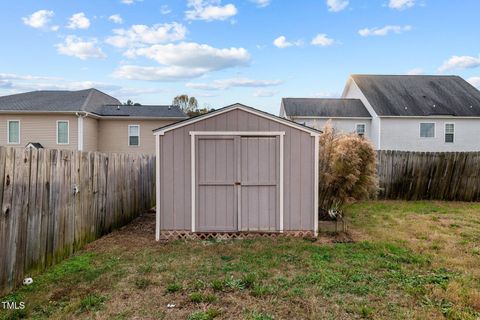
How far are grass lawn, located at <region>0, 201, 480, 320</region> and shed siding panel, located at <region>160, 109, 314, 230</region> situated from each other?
672mm

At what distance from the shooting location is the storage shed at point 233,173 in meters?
6.31

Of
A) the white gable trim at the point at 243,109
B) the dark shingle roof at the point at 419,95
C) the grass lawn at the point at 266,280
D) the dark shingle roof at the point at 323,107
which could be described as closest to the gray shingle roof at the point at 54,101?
the dark shingle roof at the point at 323,107

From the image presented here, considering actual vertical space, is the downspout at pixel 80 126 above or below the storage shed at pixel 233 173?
above

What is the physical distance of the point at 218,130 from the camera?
6.33 meters

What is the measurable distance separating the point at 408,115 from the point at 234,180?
16347 mm

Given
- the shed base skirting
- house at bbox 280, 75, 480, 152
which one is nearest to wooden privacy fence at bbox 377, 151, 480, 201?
the shed base skirting

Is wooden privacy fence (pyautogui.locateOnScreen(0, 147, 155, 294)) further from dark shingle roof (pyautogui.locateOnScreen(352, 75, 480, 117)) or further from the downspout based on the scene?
dark shingle roof (pyautogui.locateOnScreen(352, 75, 480, 117))

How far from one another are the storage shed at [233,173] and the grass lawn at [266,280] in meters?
0.46

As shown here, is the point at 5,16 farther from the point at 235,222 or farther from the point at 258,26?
the point at 235,222

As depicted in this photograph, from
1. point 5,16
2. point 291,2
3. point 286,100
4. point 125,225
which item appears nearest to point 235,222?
point 125,225

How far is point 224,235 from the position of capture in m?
6.41

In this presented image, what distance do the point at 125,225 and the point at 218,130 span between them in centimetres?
332

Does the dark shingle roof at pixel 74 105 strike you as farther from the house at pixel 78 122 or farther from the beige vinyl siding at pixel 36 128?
the beige vinyl siding at pixel 36 128

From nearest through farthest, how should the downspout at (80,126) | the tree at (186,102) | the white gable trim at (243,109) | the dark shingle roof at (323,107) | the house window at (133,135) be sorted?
the white gable trim at (243,109) → the downspout at (80,126) → the house window at (133,135) → the dark shingle roof at (323,107) → the tree at (186,102)
